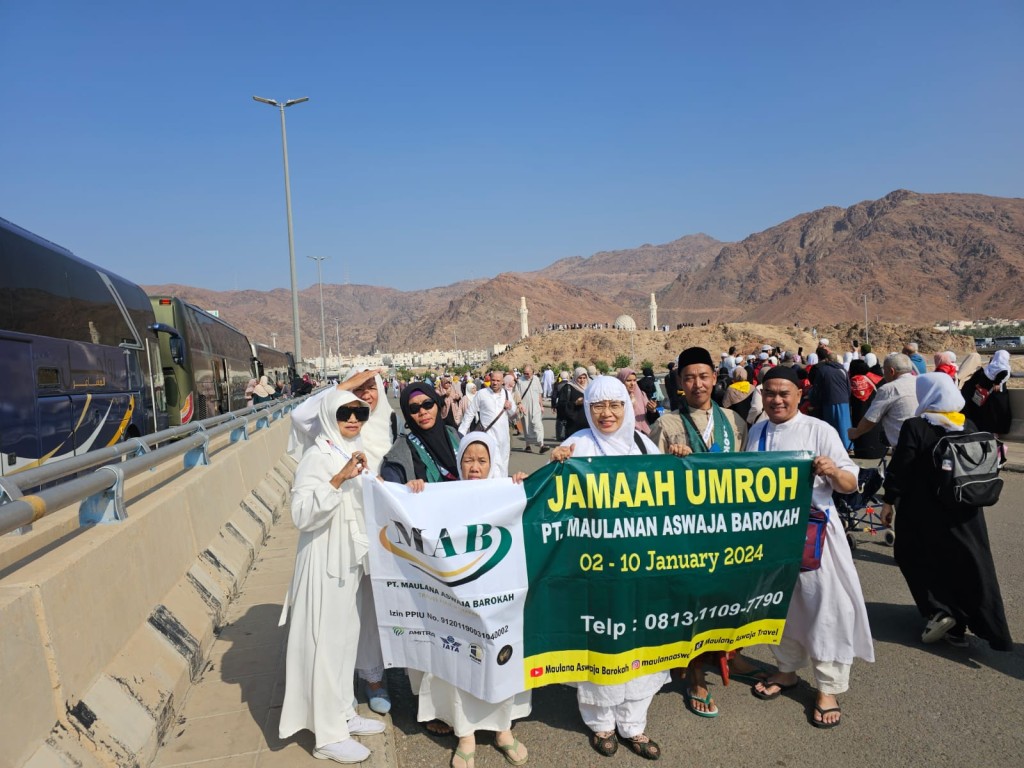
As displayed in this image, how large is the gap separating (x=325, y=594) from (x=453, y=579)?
0.63 m

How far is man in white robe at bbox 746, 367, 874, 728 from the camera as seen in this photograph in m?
3.82

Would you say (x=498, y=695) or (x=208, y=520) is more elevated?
(x=208, y=520)

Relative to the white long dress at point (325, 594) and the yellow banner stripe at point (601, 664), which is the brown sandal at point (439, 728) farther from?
the yellow banner stripe at point (601, 664)

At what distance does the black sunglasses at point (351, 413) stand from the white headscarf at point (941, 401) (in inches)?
136

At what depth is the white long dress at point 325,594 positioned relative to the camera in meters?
3.48

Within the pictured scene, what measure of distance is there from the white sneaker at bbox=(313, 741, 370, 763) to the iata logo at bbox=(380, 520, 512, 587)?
0.84m

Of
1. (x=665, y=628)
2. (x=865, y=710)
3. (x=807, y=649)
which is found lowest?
(x=865, y=710)

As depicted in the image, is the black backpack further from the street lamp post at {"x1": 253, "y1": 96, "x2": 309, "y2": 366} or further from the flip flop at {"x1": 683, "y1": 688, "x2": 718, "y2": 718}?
the street lamp post at {"x1": 253, "y1": 96, "x2": 309, "y2": 366}

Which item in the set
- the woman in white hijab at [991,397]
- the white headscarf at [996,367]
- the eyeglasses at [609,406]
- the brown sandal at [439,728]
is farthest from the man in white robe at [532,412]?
the brown sandal at [439,728]

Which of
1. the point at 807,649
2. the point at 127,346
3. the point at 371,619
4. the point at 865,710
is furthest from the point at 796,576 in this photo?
the point at 127,346

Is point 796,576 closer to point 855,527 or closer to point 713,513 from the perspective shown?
point 713,513

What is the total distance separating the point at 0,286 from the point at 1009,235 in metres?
229

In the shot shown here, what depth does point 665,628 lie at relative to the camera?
12.2 ft

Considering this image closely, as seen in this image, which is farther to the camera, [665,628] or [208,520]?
[208,520]
